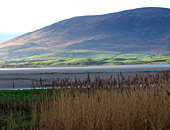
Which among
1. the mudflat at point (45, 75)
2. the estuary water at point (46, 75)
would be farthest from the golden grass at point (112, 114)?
the mudflat at point (45, 75)

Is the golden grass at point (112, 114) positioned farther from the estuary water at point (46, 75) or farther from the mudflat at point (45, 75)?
the mudflat at point (45, 75)

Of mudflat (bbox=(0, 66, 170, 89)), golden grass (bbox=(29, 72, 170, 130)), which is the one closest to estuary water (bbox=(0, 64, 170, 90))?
mudflat (bbox=(0, 66, 170, 89))

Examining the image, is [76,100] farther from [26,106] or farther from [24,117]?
[26,106]

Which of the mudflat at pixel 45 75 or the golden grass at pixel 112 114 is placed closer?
the golden grass at pixel 112 114

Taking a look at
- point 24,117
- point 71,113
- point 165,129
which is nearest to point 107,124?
point 71,113

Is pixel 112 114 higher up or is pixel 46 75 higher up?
pixel 46 75

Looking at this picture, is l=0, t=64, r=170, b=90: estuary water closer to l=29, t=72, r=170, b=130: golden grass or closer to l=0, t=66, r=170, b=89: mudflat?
l=0, t=66, r=170, b=89: mudflat

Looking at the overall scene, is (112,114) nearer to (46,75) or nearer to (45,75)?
(46,75)

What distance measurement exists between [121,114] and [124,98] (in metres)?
0.93

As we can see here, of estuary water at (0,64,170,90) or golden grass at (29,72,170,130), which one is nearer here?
golden grass at (29,72,170,130)

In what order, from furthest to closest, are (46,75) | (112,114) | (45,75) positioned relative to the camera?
(45,75) → (46,75) → (112,114)

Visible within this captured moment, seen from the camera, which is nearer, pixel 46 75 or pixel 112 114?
pixel 112 114

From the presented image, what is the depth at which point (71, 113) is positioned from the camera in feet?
29.4

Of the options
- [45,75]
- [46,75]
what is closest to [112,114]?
[46,75]
